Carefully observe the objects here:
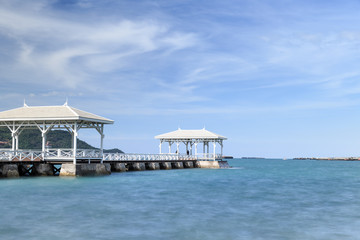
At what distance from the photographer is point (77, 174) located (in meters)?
27.5

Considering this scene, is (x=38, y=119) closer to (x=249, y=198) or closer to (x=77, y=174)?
(x=77, y=174)

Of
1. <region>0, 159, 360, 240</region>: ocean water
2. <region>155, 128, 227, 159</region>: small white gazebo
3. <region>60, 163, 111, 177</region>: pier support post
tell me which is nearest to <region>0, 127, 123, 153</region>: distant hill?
<region>155, 128, 227, 159</region>: small white gazebo

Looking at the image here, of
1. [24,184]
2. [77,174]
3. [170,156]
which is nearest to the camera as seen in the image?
[24,184]

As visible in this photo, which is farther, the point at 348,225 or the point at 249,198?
the point at 249,198

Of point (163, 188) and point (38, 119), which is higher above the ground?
point (38, 119)

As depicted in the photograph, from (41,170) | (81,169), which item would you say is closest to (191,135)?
(81,169)

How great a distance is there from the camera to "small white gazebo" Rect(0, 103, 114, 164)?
28.2 m

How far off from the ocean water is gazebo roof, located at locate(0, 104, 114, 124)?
5.15m

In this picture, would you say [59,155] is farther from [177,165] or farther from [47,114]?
[177,165]

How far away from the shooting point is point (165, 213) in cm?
1611

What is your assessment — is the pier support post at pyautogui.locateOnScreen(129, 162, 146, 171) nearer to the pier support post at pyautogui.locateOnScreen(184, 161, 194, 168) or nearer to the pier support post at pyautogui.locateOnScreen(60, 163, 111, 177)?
the pier support post at pyautogui.locateOnScreen(184, 161, 194, 168)

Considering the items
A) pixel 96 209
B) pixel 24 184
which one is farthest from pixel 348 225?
pixel 24 184

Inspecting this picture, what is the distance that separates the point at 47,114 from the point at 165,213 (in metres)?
15.8

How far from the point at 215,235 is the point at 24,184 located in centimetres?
1464
